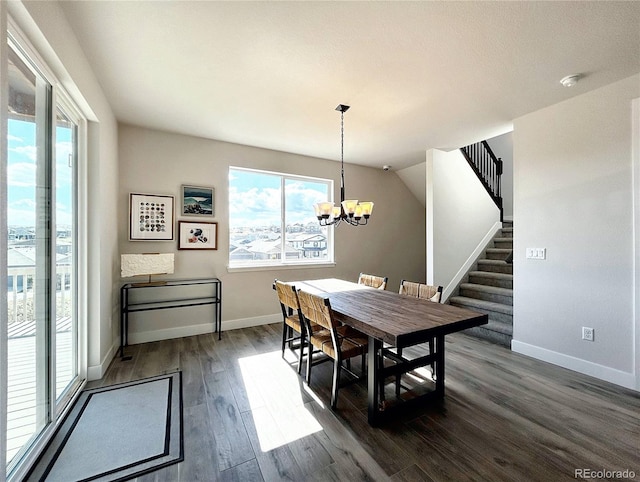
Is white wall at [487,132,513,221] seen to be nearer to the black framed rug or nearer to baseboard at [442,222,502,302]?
baseboard at [442,222,502,302]

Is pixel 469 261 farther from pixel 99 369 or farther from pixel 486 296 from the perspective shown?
pixel 99 369

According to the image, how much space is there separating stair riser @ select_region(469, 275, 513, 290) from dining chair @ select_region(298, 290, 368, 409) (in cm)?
278

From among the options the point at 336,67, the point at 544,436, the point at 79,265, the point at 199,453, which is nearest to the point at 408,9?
the point at 336,67

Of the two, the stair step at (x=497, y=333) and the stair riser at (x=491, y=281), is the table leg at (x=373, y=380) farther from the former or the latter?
the stair riser at (x=491, y=281)

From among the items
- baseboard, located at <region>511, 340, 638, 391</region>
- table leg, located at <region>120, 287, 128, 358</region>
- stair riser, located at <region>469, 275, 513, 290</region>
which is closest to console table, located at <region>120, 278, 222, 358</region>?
table leg, located at <region>120, 287, 128, 358</region>

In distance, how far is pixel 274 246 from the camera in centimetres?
→ 426

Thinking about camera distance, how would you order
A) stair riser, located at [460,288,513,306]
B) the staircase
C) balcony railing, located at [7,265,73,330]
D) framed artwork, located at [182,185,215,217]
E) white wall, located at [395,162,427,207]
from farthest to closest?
white wall, located at [395,162,427,207] → stair riser, located at [460,288,513,306] → framed artwork, located at [182,185,215,217] → the staircase → balcony railing, located at [7,265,73,330]

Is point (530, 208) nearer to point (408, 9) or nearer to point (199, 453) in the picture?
point (408, 9)

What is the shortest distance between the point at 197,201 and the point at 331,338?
8.51 feet

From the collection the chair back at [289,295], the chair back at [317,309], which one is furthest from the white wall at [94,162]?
the chair back at [317,309]

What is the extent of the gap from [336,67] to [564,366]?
11.6 feet

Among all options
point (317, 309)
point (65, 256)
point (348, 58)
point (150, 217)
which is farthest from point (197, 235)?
point (348, 58)

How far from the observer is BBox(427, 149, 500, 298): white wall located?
163 inches

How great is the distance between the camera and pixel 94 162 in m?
2.44
